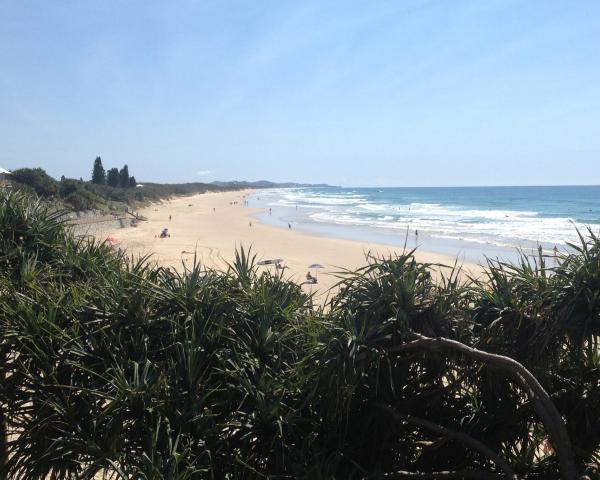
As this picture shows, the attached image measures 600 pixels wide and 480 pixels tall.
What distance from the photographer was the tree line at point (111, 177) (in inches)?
2749

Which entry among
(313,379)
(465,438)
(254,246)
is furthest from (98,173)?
(465,438)

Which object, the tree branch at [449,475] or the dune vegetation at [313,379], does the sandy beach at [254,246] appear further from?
the tree branch at [449,475]

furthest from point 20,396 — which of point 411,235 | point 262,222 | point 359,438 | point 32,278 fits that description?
point 262,222

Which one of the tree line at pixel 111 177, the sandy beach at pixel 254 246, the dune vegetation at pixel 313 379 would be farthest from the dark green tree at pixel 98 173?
the dune vegetation at pixel 313 379

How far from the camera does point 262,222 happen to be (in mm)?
49125

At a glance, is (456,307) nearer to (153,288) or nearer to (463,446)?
(463,446)

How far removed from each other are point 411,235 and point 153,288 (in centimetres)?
3268

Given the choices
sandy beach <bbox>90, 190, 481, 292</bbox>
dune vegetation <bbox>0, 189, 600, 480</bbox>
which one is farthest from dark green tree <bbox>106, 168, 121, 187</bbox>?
dune vegetation <bbox>0, 189, 600, 480</bbox>

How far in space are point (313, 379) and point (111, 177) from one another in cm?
7624

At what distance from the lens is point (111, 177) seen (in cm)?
7506

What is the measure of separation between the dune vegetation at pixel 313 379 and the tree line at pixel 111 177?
225 feet

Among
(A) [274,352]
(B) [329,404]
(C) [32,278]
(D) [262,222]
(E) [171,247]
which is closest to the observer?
(B) [329,404]

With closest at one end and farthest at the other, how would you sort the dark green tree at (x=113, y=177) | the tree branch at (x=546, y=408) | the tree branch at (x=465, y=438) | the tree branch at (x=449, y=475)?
the tree branch at (x=546, y=408)
the tree branch at (x=465, y=438)
the tree branch at (x=449, y=475)
the dark green tree at (x=113, y=177)

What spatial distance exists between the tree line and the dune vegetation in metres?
68.4
